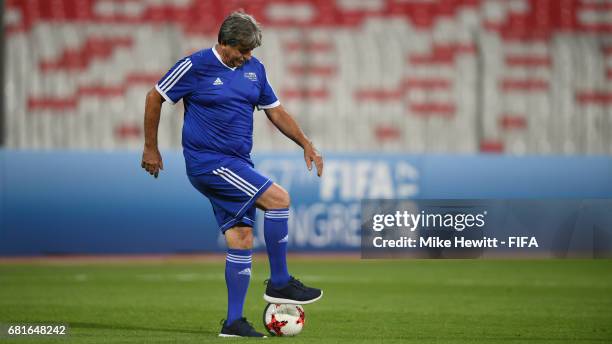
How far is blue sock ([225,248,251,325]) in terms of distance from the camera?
22.5 ft

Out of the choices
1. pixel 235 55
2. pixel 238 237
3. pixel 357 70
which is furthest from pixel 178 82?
pixel 357 70

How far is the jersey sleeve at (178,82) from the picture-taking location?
6805 mm

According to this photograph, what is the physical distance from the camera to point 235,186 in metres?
6.88

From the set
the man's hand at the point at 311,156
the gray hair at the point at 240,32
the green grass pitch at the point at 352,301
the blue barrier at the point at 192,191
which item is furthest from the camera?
the blue barrier at the point at 192,191

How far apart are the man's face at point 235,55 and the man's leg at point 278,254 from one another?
78 centimetres

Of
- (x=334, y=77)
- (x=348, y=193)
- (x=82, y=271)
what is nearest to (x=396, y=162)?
(x=348, y=193)

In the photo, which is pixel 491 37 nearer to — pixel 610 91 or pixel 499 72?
pixel 499 72

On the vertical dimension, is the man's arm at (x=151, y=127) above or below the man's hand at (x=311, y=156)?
above

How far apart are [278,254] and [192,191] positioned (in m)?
8.32

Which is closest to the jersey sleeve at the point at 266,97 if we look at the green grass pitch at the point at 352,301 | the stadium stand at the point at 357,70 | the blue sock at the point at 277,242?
the blue sock at the point at 277,242

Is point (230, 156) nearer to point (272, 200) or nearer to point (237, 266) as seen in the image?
point (272, 200)

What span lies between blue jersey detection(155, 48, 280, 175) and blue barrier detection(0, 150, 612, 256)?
7858 mm

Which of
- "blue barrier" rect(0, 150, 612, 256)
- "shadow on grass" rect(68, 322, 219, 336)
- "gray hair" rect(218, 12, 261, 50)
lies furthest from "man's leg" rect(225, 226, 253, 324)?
"blue barrier" rect(0, 150, 612, 256)

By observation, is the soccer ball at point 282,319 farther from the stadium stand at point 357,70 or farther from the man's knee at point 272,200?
the stadium stand at point 357,70
